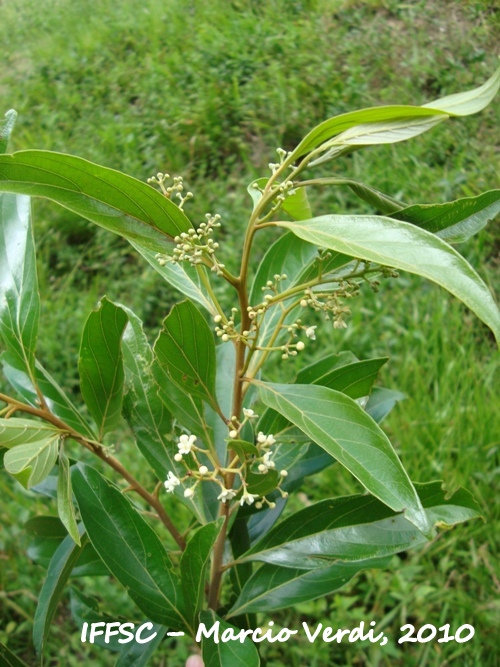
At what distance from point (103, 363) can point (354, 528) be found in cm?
38

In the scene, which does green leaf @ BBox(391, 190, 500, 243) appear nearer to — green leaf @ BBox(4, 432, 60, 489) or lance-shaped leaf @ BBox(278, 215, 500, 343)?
lance-shaped leaf @ BBox(278, 215, 500, 343)

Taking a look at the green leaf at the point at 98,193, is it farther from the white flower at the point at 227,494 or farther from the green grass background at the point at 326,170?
the green grass background at the point at 326,170

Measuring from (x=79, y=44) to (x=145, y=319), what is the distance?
2.15 meters

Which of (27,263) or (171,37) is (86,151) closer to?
(171,37)

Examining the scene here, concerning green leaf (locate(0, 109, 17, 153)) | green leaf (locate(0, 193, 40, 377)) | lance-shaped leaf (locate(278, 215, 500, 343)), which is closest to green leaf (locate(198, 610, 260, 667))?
green leaf (locate(0, 193, 40, 377))

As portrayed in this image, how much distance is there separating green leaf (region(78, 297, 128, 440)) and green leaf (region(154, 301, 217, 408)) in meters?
0.10

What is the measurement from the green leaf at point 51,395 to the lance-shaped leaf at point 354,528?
32 cm

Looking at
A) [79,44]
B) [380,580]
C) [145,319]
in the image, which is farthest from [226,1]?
[380,580]

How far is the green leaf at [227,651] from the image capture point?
0.79 metres

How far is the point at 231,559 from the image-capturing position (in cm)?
101

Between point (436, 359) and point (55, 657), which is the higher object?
point (436, 359)

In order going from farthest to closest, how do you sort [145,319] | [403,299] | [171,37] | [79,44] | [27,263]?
[79,44] < [171,37] < [145,319] < [403,299] < [27,263]

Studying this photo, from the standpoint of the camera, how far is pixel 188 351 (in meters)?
0.76

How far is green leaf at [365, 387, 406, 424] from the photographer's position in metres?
1.02
